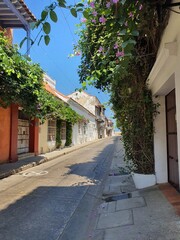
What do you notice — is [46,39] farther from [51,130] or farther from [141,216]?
[51,130]

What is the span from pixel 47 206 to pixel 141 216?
2420mm

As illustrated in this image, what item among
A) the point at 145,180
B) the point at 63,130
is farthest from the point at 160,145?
the point at 63,130

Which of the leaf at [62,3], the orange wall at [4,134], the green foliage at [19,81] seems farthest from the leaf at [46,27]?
the orange wall at [4,134]

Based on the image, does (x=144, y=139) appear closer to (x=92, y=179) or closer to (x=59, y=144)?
(x=92, y=179)

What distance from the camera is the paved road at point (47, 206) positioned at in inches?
185

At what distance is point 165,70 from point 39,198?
14.3 feet

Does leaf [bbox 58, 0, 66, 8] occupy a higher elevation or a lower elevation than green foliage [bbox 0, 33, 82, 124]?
lower

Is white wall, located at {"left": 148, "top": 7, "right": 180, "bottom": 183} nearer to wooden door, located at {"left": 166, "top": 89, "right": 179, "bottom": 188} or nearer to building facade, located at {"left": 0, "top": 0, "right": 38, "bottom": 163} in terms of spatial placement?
wooden door, located at {"left": 166, "top": 89, "right": 179, "bottom": 188}

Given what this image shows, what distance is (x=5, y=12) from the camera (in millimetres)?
13250

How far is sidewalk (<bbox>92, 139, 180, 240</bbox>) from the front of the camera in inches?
157

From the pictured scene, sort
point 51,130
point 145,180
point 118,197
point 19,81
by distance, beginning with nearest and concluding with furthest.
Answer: point 118,197 → point 145,180 → point 19,81 → point 51,130

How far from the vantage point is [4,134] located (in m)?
13.5

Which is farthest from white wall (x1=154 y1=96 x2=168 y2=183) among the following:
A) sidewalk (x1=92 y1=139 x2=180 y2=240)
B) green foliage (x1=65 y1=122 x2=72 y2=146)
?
green foliage (x1=65 y1=122 x2=72 y2=146)

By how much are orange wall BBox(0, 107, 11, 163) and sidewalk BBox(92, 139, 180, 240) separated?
7715 millimetres
